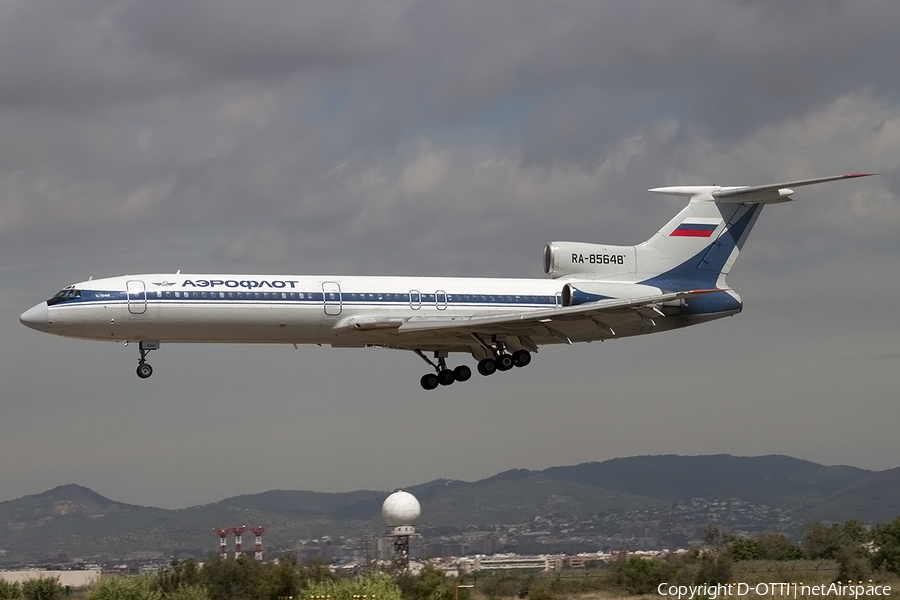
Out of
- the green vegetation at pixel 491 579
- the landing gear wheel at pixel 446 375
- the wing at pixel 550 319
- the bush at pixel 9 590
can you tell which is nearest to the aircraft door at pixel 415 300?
the wing at pixel 550 319

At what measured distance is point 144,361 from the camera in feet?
136

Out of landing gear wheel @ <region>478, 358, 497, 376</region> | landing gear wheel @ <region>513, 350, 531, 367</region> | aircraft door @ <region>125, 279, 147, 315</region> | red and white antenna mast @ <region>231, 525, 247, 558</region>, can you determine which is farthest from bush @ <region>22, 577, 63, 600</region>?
red and white antenna mast @ <region>231, 525, 247, 558</region>

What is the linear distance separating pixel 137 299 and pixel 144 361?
2.66 metres

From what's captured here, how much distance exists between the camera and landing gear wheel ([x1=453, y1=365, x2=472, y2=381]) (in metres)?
47.2

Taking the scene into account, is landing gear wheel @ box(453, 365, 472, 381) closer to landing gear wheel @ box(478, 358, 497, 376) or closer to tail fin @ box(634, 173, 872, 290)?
landing gear wheel @ box(478, 358, 497, 376)

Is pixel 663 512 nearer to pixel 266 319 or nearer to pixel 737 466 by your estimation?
pixel 737 466

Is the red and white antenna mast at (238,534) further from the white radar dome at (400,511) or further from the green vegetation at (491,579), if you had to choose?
the green vegetation at (491,579)

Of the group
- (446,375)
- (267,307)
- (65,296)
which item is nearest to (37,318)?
(65,296)

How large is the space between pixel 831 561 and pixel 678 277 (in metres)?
15.4

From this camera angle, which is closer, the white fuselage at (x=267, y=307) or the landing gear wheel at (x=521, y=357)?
the white fuselage at (x=267, y=307)

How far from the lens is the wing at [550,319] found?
41.8 m

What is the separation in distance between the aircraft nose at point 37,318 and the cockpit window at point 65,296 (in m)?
0.28

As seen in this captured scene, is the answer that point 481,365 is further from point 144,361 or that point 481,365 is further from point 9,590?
point 9,590

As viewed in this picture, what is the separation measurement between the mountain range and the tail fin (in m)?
61.8
